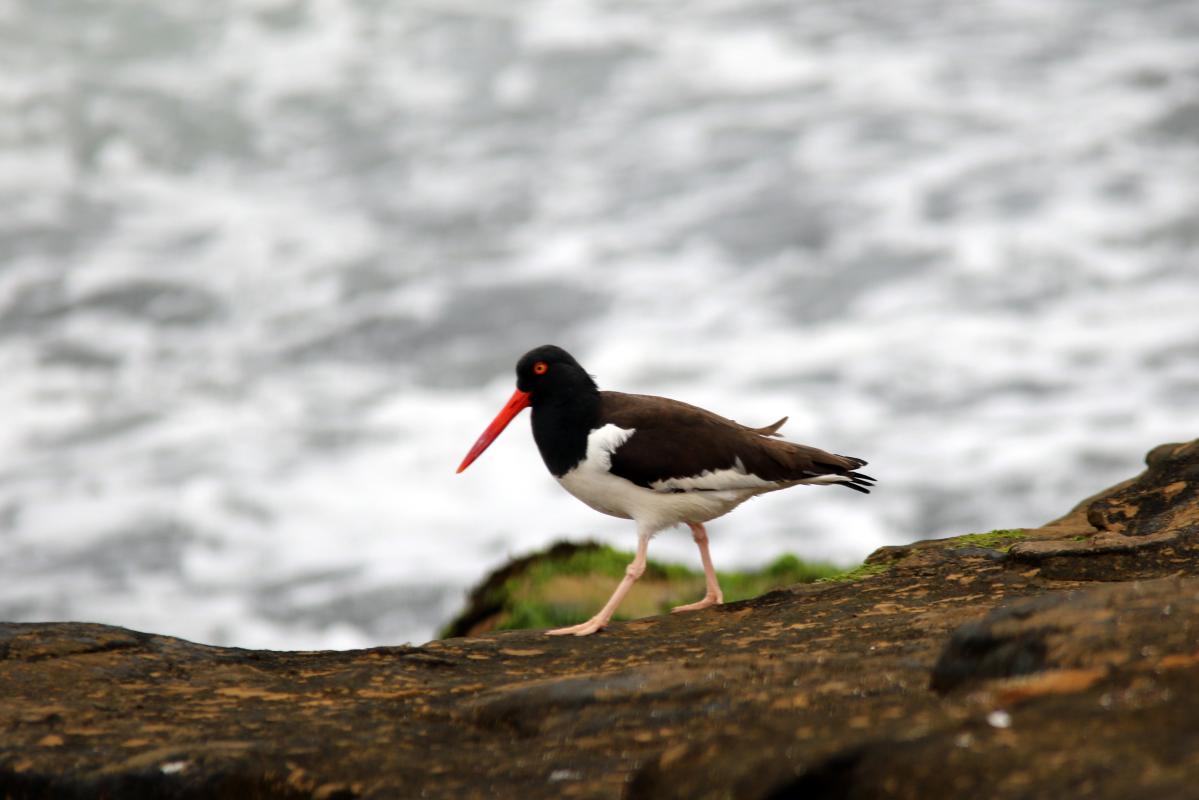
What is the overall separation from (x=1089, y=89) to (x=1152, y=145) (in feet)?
10.1

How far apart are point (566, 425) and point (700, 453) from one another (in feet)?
2.31

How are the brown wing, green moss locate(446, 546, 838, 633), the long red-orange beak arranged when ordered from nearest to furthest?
1. the brown wing
2. the long red-orange beak
3. green moss locate(446, 546, 838, 633)

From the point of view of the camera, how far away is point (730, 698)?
15.3ft

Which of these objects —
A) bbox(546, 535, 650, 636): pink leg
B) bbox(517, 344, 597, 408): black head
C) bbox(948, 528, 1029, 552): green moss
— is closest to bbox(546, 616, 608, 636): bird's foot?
bbox(546, 535, 650, 636): pink leg

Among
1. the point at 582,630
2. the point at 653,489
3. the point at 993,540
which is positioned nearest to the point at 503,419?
the point at 653,489

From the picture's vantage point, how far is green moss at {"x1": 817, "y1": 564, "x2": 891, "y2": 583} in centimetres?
689

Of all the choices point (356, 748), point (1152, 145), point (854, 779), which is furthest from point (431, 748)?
point (1152, 145)

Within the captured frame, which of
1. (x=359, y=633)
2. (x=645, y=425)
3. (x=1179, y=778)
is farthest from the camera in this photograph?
(x=359, y=633)

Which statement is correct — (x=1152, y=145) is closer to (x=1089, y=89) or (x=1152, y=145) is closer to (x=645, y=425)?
(x=1089, y=89)

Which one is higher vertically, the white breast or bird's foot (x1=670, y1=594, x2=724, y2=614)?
the white breast

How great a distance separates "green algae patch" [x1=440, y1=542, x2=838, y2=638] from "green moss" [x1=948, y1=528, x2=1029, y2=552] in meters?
2.41

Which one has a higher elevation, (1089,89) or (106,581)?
(1089,89)

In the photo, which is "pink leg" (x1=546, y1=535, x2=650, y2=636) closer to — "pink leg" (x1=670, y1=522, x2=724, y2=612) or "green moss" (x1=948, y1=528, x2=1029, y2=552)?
"pink leg" (x1=670, y1=522, x2=724, y2=612)

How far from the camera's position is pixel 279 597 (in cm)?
1861
